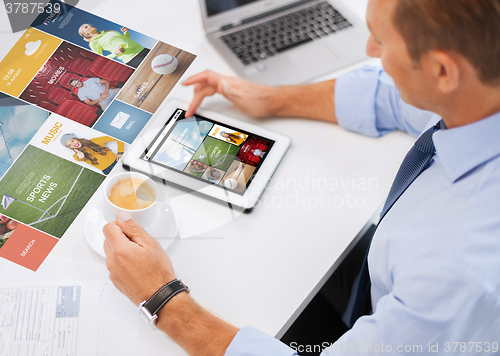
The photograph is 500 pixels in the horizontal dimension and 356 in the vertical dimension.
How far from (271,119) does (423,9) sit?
536mm

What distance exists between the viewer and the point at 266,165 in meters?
0.94

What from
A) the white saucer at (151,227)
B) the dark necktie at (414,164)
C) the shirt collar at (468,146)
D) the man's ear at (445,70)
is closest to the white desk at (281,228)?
the white saucer at (151,227)

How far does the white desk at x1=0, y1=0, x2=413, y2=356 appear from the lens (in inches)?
31.3

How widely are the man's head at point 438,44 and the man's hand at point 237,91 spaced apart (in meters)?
0.40

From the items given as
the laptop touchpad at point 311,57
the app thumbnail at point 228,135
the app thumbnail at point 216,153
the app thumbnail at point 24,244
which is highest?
the laptop touchpad at point 311,57

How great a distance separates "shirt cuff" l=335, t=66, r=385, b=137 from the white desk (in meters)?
0.03

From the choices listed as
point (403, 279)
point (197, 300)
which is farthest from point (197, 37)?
point (403, 279)

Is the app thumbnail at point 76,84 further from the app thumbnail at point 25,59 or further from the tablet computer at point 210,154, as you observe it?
the tablet computer at point 210,154

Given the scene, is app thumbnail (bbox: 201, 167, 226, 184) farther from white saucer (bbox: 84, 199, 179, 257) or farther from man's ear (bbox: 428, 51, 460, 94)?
man's ear (bbox: 428, 51, 460, 94)

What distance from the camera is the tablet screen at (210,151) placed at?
3.00 ft

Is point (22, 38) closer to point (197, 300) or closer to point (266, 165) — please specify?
point (266, 165)

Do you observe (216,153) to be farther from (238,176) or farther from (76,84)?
(76,84)

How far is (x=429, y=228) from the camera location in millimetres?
669

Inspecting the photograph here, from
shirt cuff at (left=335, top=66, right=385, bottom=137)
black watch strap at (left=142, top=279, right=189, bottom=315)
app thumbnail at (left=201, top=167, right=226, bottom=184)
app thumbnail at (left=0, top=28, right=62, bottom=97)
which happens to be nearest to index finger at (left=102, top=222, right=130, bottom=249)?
black watch strap at (left=142, top=279, right=189, bottom=315)
